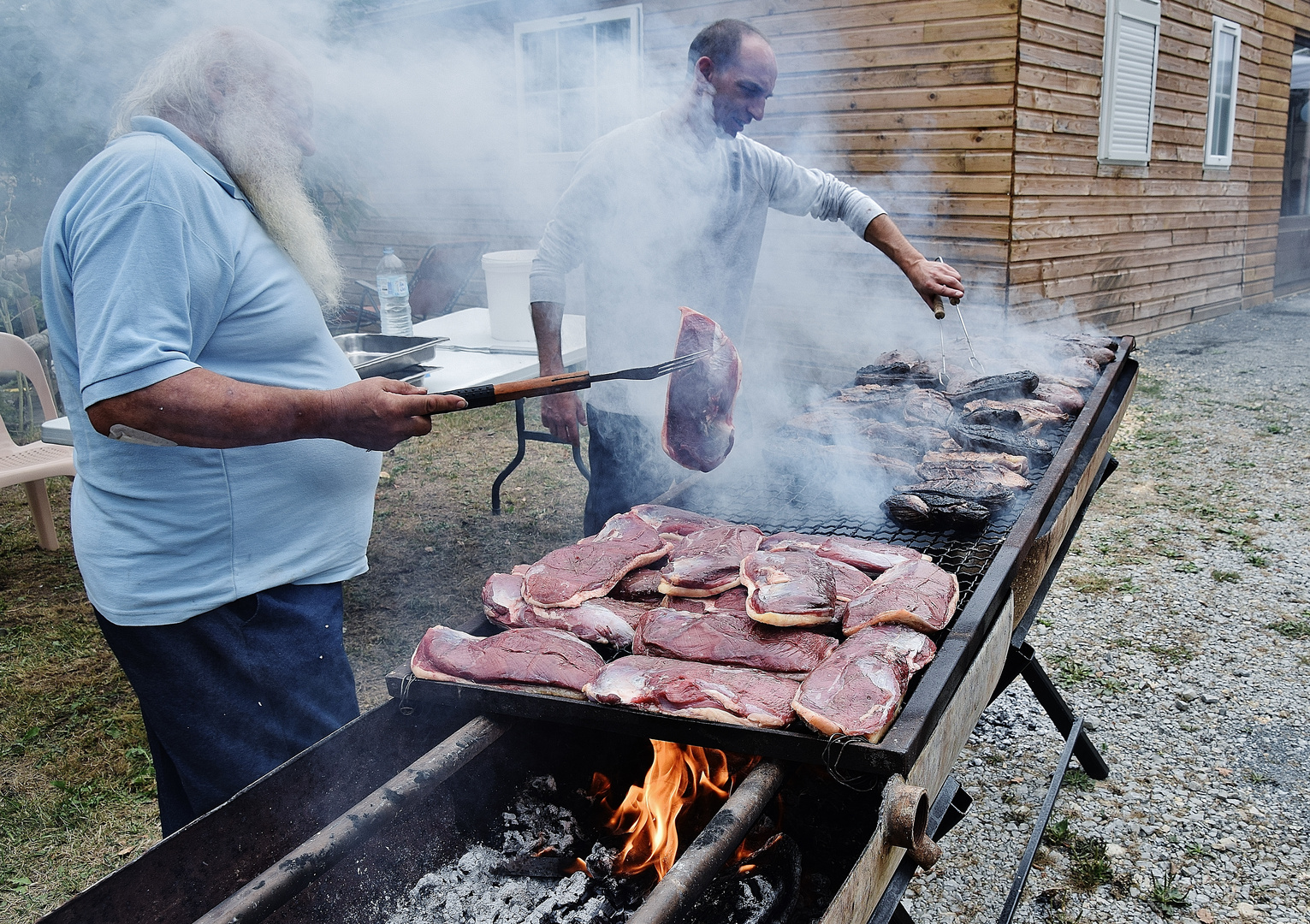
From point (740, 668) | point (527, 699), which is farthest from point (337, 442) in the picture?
point (740, 668)

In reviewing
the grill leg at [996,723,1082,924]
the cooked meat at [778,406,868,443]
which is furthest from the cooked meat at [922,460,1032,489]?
the grill leg at [996,723,1082,924]

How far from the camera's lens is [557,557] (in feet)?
8.07

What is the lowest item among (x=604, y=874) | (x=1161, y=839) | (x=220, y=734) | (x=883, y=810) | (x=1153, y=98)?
(x=1161, y=839)

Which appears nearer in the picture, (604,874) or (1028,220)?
(604,874)

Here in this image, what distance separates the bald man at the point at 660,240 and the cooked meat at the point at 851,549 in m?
1.39

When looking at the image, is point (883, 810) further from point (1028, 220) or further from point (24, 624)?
point (1028, 220)

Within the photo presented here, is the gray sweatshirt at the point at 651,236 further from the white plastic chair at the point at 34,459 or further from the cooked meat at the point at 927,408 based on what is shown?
the white plastic chair at the point at 34,459

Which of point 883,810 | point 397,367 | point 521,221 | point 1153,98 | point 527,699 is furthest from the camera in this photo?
point 521,221

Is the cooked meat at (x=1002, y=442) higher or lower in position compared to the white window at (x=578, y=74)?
lower

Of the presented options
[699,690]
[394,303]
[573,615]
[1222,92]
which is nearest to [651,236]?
[573,615]

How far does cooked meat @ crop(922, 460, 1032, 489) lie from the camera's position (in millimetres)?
3020

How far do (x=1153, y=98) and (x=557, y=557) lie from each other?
10.7m

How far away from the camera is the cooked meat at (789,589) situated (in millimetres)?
2062

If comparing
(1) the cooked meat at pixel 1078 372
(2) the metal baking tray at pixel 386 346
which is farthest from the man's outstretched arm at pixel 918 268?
(2) the metal baking tray at pixel 386 346
